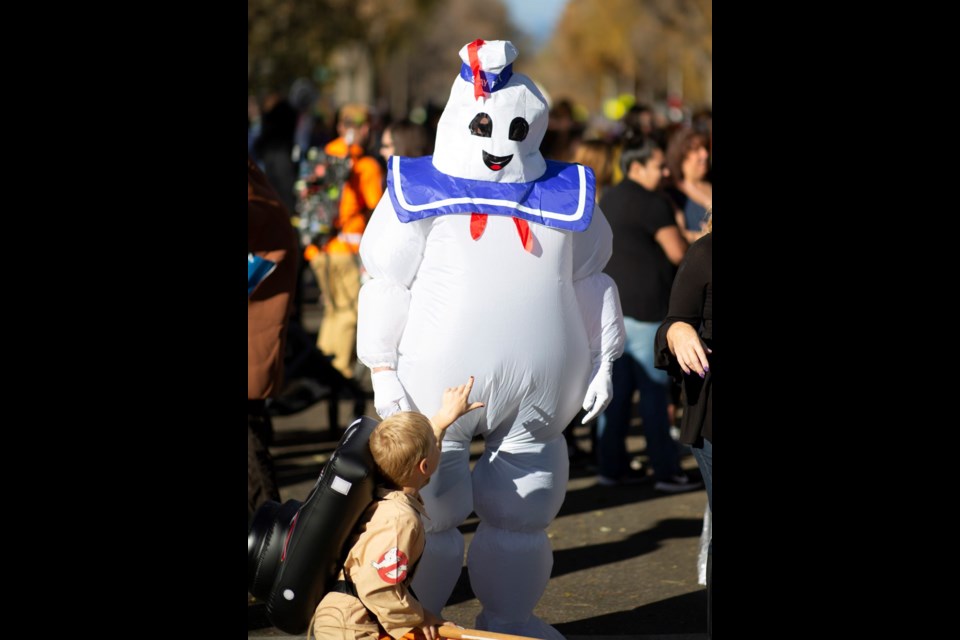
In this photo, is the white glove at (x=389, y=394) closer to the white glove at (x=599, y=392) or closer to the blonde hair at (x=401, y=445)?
the blonde hair at (x=401, y=445)

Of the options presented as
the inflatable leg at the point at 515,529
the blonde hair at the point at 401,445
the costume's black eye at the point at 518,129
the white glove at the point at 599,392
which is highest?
the costume's black eye at the point at 518,129

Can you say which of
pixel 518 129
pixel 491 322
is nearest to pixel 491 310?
pixel 491 322

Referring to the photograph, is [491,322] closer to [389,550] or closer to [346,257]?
[389,550]

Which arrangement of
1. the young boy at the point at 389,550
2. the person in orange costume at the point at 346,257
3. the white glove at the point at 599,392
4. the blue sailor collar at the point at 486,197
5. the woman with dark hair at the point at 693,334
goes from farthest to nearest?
the person in orange costume at the point at 346,257 < the woman with dark hair at the point at 693,334 < the white glove at the point at 599,392 < the blue sailor collar at the point at 486,197 < the young boy at the point at 389,550

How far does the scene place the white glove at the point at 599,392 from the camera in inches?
166

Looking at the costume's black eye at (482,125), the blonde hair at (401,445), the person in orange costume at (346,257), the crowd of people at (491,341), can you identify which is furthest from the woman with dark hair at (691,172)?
the blonde hair at (401,445)

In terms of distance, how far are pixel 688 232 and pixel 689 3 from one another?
4480 cm

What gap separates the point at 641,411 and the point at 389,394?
2.93 metres

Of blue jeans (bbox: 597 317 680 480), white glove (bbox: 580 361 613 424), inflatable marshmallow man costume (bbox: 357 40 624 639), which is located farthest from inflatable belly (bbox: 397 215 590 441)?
blue jeans (bbox: 597 317 680 480)

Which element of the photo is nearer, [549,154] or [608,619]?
[608,619]

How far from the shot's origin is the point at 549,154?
9219 mm

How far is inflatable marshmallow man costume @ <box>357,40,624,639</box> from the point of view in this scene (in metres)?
4.07
